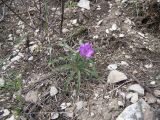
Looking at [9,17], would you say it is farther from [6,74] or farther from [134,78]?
[134,78]

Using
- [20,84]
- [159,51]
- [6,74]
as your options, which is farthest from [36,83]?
[159,51]

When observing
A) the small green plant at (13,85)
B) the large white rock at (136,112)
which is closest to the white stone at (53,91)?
the small green plant at (13,85)

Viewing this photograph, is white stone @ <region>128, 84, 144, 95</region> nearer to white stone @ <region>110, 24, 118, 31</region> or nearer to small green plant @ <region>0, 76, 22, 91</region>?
white stone @ <region>110, 24, 118, 31</region>

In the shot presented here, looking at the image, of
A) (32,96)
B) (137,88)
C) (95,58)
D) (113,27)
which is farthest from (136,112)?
(113,27)

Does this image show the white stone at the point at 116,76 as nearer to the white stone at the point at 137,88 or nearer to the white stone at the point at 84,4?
the white stone at the point at 137,88

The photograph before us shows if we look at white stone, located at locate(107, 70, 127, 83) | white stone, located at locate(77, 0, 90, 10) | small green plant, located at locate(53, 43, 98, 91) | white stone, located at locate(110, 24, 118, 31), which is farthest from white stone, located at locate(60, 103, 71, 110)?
white stone, located at locate(77, 0, 90, 10)

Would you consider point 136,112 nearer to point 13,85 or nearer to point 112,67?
point 112,67
